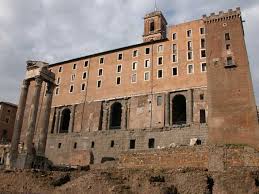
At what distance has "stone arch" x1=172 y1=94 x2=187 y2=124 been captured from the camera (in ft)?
139

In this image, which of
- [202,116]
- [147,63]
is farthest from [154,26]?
[202,116]

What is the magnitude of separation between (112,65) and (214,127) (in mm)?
20193

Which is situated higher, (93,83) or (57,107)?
(93,83)

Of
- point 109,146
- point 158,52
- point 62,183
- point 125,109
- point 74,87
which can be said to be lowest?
point 62,183

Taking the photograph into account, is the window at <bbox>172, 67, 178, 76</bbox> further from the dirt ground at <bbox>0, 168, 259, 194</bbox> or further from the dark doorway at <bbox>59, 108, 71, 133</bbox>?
the dirt ground at <bbox>0, 168, 259, 194</bbox>

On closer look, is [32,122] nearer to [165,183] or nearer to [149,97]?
[149,97]

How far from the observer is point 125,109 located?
44281mm

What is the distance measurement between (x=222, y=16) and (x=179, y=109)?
13680 millimetres

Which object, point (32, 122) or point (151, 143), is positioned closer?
point (32, 122)

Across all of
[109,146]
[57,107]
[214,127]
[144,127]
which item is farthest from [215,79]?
[57,107]

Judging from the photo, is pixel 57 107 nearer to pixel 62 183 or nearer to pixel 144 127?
pixel 144 127

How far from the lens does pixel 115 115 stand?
4947 cm

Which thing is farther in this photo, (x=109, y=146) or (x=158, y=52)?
(x=158, y=52)

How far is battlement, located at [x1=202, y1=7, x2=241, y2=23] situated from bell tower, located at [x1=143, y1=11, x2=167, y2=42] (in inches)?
768
